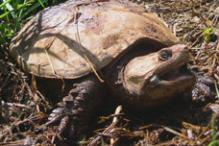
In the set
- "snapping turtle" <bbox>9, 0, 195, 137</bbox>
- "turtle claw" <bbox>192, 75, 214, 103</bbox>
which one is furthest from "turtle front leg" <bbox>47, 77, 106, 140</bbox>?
"turtle claw" <bbox>192, 75, 214, 103</bbox>

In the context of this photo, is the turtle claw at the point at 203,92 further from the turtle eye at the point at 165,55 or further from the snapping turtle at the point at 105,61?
the turtle eye at the point at 165,55

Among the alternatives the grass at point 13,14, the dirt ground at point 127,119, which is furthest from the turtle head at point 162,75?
the grass at point 13,14

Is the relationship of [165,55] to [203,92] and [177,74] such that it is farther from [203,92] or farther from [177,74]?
[203,92]

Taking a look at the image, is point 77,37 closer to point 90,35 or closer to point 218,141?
point 90,35

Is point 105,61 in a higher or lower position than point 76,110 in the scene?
higher

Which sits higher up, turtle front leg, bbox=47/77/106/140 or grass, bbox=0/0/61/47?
grass, bbox=0/0/61/47

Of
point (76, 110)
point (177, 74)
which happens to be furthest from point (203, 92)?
point (76, 110)

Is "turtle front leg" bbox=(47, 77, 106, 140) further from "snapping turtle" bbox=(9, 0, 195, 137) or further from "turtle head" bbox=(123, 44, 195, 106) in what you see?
"turtle head" bbox=(123, 44, 195, 106)
